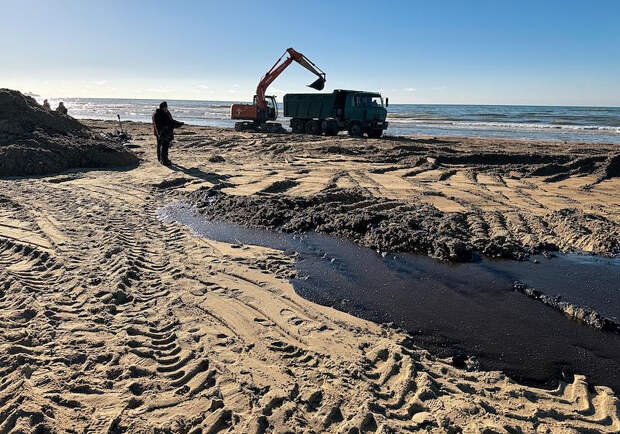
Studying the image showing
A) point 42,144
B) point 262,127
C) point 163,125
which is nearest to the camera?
point 42,144

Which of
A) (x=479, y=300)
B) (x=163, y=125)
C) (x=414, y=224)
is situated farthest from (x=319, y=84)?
(x=479, y=300)

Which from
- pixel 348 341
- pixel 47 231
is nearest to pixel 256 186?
pixel 47 231

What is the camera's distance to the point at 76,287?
4395 millimetres

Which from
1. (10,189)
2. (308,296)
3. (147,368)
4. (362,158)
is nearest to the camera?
(147,368)

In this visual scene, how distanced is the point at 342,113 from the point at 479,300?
59.9ft

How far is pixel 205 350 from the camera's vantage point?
339 centimetres

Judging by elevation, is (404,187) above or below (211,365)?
above

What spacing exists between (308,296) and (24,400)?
8.67ft

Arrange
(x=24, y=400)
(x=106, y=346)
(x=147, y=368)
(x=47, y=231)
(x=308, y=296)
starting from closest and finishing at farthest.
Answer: (x=24, y=400) → (x=147, y=368) → (x=106, y=346) → (x=308, y=296) → (x=47, y=231)

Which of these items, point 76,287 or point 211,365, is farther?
point 76,287

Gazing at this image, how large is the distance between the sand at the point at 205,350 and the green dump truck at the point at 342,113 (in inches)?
564

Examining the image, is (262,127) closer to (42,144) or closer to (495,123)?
(42,144)

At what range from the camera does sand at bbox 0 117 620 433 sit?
2703 millimetres

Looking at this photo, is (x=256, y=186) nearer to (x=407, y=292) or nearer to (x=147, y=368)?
(x=407, y=292)
